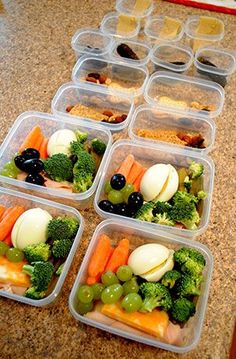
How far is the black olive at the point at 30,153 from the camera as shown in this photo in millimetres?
1022

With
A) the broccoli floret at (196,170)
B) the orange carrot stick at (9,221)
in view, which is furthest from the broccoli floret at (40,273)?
the broccoli floret at (196,170)

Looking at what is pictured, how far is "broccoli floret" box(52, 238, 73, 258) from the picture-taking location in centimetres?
86

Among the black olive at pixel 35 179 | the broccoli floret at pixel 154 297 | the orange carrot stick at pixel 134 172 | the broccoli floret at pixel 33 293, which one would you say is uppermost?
the orange carrot stick at pixel 134 172

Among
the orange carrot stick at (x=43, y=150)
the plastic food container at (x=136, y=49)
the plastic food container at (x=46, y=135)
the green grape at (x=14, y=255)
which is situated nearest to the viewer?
the green grape at (x=14, y=255)

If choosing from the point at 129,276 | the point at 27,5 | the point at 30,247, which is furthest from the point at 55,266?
the point at 27,5

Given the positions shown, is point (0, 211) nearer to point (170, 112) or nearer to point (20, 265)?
point (20, 265)

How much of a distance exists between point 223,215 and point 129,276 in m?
0.32

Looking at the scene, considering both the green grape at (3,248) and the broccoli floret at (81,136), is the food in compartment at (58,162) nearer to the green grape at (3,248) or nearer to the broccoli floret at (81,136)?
the broccoli floret at (81,136)

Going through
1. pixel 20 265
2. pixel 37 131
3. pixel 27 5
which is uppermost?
pixel 27 5

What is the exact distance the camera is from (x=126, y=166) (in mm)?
1040

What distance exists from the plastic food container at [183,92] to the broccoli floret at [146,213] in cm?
38

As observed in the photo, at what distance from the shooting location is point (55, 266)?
88 centimetres

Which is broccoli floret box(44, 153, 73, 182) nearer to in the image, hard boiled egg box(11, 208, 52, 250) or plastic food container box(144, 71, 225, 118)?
hard boiled egg box(11, 208, 52, 250)

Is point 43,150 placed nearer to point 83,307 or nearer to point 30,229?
point 30,229
